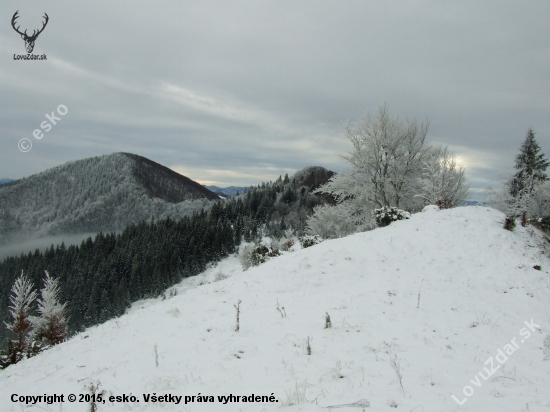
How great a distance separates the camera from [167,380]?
20.9 ft

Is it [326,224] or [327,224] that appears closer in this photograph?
[327,224]

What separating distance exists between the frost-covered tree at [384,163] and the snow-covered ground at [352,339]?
9.44m

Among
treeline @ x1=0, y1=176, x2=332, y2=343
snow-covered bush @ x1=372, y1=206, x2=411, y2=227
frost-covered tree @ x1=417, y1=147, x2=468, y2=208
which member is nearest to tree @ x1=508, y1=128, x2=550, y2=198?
frost-covered tree @ x1=417, y1=147, x2=468, y2=208

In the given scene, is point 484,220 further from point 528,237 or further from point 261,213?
point 261,213

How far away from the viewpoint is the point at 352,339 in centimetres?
773

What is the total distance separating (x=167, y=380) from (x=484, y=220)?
16.0 metres

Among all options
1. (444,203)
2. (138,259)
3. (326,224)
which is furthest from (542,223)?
(138,259)

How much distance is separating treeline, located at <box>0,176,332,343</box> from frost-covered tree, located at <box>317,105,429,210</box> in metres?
81.1

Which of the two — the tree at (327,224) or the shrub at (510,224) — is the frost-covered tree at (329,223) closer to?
the tree at (327,224)

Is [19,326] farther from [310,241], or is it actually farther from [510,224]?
[510,224]

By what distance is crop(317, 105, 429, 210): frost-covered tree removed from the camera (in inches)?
942

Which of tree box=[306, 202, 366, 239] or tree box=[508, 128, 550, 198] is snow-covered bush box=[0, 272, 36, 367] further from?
tree box=[508, 128, 550, 198]

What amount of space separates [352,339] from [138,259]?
113395 millimetres

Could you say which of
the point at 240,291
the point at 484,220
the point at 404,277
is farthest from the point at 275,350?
the point at 484,220
